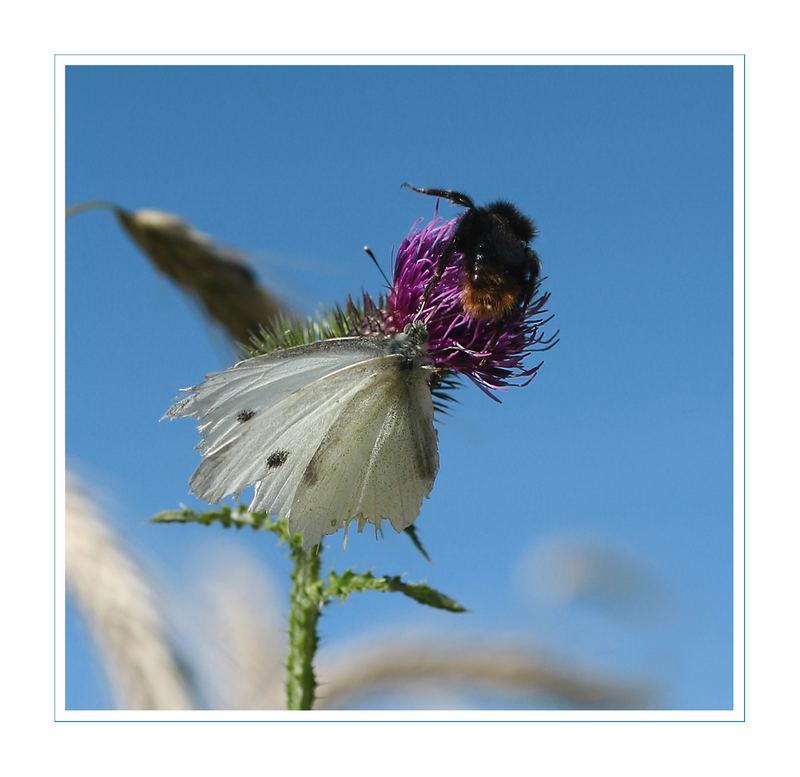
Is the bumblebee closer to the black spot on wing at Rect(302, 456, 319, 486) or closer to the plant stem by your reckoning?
the black spot on wing at Rect(302, 456, 319, 486)

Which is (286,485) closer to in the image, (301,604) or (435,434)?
(435,434)

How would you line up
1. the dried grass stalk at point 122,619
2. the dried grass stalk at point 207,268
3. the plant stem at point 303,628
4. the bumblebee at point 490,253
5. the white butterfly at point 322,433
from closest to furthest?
the white butterfly at point 322,433 → the bumblebee at point 490,253 → the plant stem at point 303,628 → the dried grass stalk at point 122,619 → the dried grass stalk at point 207,268

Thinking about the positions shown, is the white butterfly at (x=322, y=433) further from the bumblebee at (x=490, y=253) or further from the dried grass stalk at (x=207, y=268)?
the dried grass stalk at (x=207, y=268)

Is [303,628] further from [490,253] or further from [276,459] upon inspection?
[490,253]

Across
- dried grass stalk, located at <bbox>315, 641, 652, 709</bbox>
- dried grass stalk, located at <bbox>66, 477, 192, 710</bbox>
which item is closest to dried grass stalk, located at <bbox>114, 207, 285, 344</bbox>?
dried grass stalk, located at <bbox>66, 477, 192, 710</bbox>

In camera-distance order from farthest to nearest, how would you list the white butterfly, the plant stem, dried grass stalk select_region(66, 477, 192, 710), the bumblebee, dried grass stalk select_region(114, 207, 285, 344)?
1. dried grass stalk select_region(114, 207, 285, 344)
2. dried grass stalk select_region(66, 477, 192, 710)
3. the plant stem
4. the bumblebee
5. the white butterfly

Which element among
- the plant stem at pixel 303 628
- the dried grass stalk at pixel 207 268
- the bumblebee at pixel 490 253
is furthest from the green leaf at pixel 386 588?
the dried grass stalk at pixel 207 268
